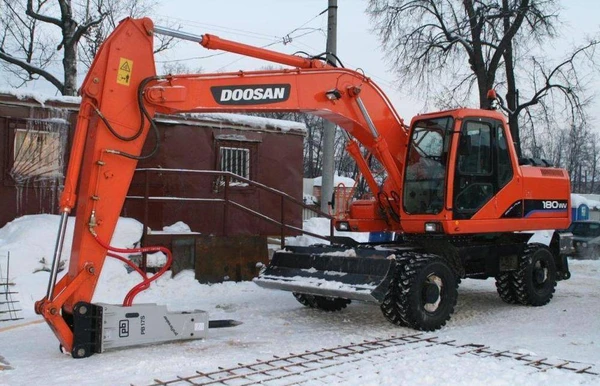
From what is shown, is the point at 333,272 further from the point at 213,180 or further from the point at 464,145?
the point at 213,180

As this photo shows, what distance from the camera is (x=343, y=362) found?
252 inches

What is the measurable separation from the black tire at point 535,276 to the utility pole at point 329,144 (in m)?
6.15

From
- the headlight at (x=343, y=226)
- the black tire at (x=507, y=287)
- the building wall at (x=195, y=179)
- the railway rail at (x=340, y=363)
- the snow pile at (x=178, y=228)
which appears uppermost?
the building wall at (x=195, y=179)

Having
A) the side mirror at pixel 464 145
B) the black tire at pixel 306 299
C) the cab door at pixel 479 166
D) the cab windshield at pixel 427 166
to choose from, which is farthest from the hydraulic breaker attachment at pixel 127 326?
the side mirror at pixel 464 145

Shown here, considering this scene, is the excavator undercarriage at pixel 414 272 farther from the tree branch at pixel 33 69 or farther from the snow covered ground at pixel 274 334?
the tree branch at pixel 33 69

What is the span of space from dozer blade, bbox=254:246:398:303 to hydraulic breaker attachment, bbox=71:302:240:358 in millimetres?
1519

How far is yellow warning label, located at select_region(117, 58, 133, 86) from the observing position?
6641 millimetres

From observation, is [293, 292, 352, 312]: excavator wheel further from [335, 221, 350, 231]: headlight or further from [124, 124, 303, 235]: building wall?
[124, 124, 303, 235]: building wall

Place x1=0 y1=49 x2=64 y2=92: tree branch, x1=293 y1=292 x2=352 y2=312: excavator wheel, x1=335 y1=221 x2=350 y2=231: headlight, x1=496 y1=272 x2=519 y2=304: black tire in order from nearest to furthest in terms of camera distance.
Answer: x1=293 y1=292 x2=352 y2=312: excavator wheel
x1=335 y1=221 x2=350 y2=231: headlight
x1=496 y1=272 x2=519 y2=304: black tire
x1=0 y1=49 x2=64 y2=92: tree branch

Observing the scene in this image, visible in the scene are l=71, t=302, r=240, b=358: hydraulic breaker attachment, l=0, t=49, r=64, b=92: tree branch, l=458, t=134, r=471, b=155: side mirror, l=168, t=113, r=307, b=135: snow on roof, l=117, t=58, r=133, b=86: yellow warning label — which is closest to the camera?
l=71, t=302, r=240, b=358: hydraulic breaker attachment

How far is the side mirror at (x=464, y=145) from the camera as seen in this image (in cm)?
859

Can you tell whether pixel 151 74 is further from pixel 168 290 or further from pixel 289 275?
pixel 168 290

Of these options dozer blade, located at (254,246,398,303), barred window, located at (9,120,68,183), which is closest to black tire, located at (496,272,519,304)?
dozer blade, located at (254,246,398,303)

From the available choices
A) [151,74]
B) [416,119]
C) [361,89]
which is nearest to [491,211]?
[416,119]
